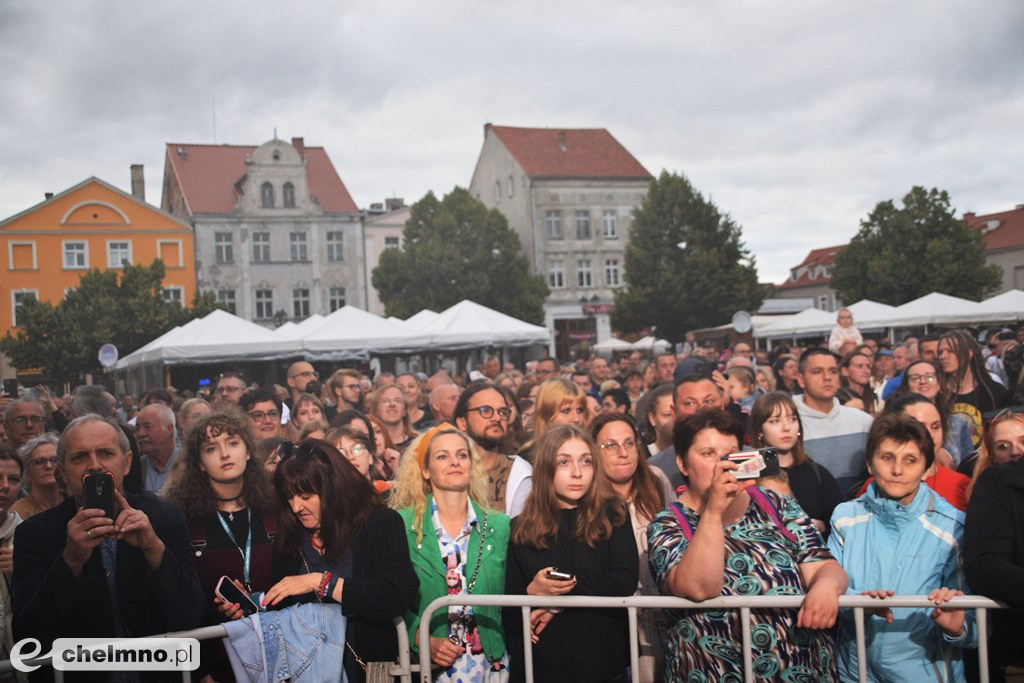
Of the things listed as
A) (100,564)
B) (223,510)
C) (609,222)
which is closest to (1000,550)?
(223,510)

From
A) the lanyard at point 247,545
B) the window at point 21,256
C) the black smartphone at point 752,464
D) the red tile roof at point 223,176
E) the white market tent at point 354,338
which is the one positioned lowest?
the lanyard at point 247,545

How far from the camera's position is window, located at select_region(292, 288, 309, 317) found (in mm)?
48562

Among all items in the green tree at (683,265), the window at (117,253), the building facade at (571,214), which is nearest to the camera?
the green tree at (683,265)

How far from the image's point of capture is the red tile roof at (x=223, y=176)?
47.3 meters

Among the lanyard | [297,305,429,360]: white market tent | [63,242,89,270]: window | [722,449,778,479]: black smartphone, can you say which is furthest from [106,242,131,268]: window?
[722,449,778,479]: black smartphone

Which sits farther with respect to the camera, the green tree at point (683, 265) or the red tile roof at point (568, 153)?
the red tile roof at point (568, 153)

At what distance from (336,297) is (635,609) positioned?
47.3m

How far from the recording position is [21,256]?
1719 inches

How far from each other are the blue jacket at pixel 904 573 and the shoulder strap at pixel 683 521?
702mm

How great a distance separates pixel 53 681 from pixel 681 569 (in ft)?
7.54

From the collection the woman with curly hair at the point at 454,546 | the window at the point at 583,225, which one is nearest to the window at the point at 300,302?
the window at the point at 583,225

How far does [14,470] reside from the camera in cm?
421

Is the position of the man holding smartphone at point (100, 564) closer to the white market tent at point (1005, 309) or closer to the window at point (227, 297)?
the white market tent at point (1005, 309)

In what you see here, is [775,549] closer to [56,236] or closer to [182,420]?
[182,420]
